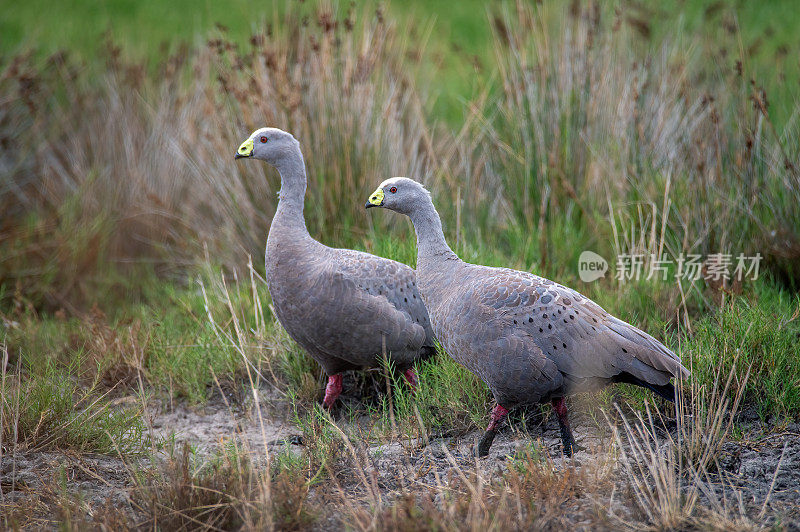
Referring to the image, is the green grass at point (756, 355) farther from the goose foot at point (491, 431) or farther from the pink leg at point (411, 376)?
the pink leg at point (411, 376)

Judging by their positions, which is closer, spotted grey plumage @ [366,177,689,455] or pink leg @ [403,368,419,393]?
spotted grey plumage @ [366,177,689,455]

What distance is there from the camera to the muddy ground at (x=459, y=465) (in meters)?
2.96

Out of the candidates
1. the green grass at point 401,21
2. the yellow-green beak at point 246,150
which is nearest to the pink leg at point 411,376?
the yellow-green beak at point 246,150

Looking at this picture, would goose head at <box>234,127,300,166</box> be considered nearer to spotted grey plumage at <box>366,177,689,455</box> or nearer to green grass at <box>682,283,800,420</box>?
spotted grey plumage at <box>366,177,689,455</box>

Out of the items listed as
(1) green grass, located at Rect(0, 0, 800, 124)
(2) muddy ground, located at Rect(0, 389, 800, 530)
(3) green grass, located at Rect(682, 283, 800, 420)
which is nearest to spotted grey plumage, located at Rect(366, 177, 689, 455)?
(2) muddy ground, located at Rect(0, 389, 800, 530)

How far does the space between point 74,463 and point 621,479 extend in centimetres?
A: 240

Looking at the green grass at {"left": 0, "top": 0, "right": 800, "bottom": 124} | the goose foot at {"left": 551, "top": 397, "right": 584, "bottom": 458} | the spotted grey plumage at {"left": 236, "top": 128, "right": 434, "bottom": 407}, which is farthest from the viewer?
the green grass at {"left": 0, "top": 0, "right": 800, "bottom": 124}

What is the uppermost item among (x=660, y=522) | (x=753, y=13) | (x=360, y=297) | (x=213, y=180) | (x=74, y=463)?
(x=753, y=13)

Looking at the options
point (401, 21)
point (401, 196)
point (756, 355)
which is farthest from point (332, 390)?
point (401, 21)

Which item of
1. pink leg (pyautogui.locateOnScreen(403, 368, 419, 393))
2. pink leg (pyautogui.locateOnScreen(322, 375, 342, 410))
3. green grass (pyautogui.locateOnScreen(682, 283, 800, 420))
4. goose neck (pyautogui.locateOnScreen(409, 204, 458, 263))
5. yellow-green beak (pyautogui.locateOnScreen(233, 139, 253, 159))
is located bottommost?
pink leg (pyautogui.locateOnScreen(322, 375, 342, 410))

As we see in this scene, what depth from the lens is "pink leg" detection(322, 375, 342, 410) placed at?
4316 millimetres

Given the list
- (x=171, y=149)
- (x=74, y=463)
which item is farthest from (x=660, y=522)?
(x=171, y=149)

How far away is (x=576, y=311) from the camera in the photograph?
3354 mm

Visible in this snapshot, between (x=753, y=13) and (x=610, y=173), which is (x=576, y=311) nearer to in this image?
(x=610, y=173)
